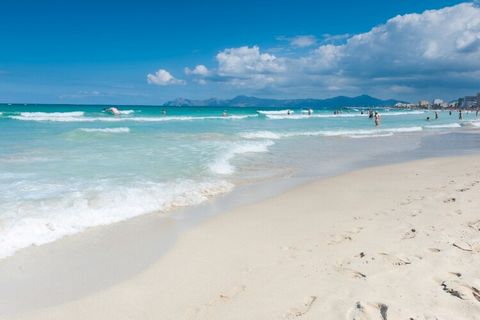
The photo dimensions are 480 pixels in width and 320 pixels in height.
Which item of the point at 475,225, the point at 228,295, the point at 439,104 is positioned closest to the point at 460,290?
the point at 228,295

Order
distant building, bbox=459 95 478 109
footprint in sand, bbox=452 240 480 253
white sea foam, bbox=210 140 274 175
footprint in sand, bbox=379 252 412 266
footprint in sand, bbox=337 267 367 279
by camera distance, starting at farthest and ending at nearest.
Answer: distant building, bbox=459 95 478 109, white sea foam, bbox=210 140 274 175, footprint in sand, bbox=452 240 480 253, footprint in sand, bbox=379 252 412 266, footprint in sand, bbox=337 267 367 279

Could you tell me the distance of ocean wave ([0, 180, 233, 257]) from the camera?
5.96 metres

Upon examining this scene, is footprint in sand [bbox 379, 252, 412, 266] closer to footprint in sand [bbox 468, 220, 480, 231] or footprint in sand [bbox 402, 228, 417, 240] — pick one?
footprint in sand [bbox 402, 228, 417, 240]

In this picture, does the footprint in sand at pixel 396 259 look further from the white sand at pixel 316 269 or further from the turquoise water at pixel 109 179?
the turquoise water at pixel 109 179

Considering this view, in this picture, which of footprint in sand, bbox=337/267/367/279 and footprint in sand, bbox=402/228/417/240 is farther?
footprint in sand, bbox=402/228/417/240

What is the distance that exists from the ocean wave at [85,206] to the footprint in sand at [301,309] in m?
3.93

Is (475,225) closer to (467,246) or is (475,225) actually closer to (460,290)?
(467,246)

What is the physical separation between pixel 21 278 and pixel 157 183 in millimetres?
5167

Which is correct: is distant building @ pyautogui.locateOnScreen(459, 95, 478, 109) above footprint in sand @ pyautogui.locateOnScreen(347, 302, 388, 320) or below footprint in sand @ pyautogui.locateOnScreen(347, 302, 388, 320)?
above

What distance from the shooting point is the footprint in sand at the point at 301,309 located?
11.4 ft

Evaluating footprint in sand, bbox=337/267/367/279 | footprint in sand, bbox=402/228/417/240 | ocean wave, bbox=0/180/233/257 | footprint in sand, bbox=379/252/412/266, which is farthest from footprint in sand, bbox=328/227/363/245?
ocean wave, bbox=0/180/233/257

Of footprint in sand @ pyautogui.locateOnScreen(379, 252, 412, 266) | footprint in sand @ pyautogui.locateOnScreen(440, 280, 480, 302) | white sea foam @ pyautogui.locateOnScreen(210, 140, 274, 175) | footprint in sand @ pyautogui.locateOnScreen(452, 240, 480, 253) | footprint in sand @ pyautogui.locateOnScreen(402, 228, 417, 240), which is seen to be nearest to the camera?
footprint in sand @ pyautogui.locateOnScreen(440, 280, 480, 302)

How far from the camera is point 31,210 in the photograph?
707cm

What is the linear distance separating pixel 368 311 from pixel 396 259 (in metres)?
1.37
